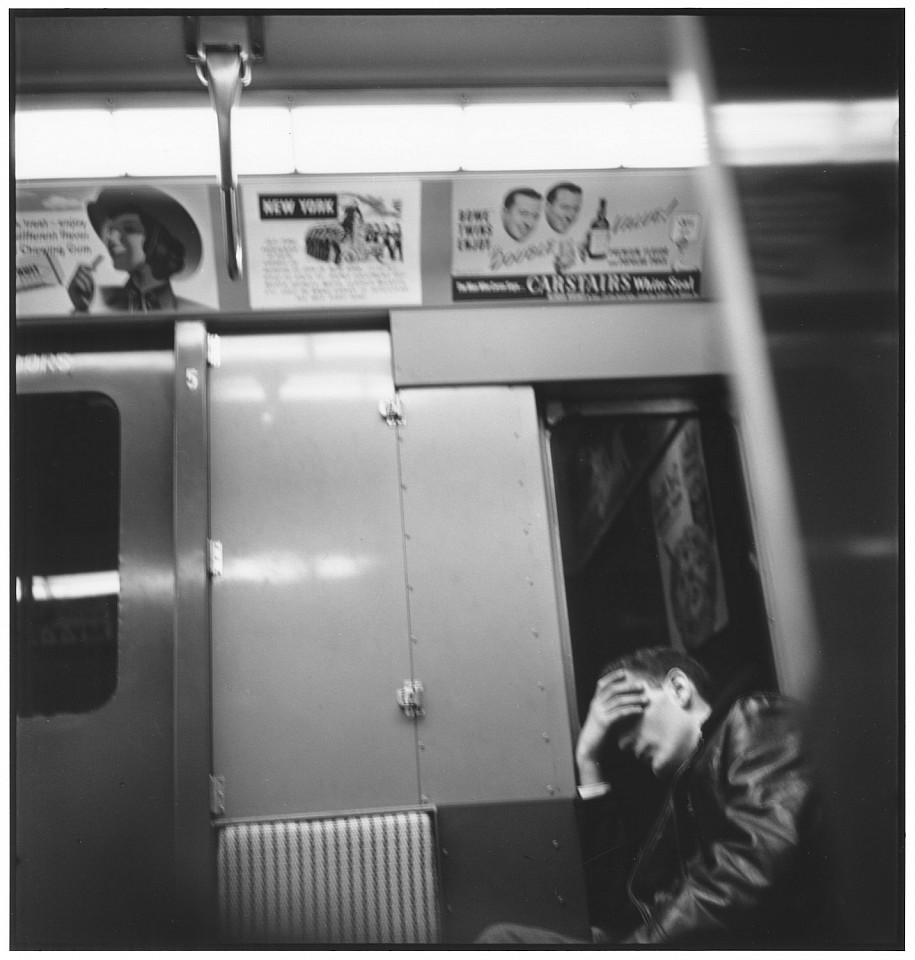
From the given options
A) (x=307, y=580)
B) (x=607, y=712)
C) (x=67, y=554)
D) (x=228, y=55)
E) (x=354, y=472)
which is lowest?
(x=607, y=712)

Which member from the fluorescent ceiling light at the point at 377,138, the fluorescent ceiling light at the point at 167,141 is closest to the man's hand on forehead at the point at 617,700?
the fluorescent ceiling light at the point at 377,138

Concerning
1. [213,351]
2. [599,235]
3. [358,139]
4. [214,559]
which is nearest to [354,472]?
[214,559]

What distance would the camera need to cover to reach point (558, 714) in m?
3.14

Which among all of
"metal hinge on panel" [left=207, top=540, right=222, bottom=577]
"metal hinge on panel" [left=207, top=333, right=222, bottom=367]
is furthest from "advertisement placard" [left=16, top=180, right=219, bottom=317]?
"metal hinge on panel" [left=207, top=540, right=222, bottom=577]

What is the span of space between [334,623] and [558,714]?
33.9 inches

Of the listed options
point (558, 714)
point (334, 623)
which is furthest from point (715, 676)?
point (334, 623)

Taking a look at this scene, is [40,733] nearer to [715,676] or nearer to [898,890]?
[715,676]

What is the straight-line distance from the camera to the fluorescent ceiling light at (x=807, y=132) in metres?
0.62

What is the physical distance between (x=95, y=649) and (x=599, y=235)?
2.45 meters

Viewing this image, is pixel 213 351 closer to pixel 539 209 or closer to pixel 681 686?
pixel 539 209

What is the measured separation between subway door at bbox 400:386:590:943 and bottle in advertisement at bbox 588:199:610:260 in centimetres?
63

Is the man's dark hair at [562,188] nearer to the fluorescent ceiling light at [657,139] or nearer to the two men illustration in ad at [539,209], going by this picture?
the two men illustration in ad at [539,209]

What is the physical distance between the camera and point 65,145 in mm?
3137

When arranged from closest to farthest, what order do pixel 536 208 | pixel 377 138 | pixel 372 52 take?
pixel 372 52 → pixel 377 138 → pixel 536 208
